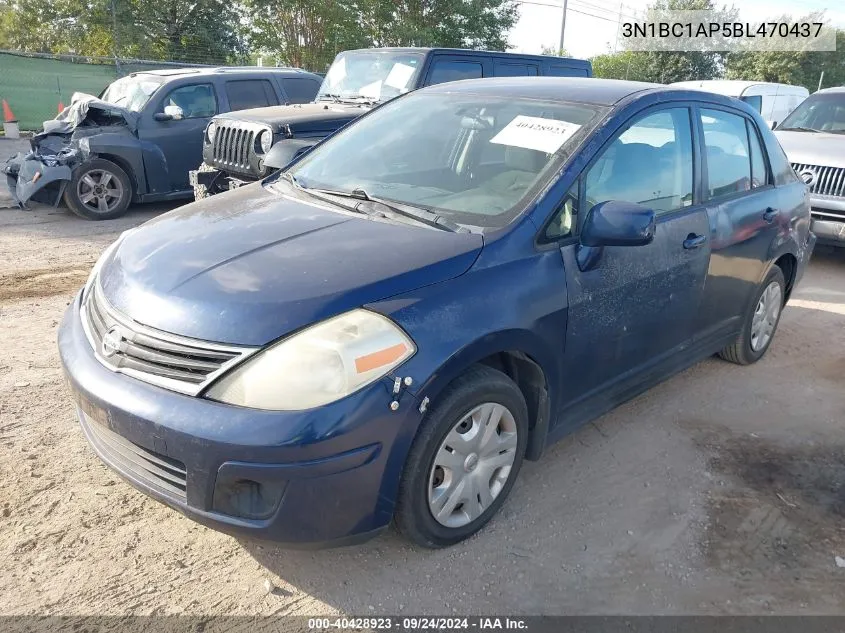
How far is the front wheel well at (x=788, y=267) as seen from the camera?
465 cm

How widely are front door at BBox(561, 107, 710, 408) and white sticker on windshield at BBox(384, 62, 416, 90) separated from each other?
→ 458 cm

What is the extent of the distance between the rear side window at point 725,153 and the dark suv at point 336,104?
13.7ft

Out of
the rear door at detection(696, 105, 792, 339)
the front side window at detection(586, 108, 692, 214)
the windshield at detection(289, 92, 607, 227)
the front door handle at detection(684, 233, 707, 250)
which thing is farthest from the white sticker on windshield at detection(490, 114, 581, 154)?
the rear door at detection(696, 105, 792, 339)

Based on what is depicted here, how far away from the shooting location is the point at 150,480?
235cm

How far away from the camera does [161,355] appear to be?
7.44 feet

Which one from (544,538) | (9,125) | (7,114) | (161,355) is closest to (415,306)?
(161,355)

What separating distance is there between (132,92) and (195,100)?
95 cm

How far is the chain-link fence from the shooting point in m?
16.4

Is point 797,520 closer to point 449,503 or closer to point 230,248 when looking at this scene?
point 449,503

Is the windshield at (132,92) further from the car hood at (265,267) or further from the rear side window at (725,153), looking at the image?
the rear side window at (725,153)

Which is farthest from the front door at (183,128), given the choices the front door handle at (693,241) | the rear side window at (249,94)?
the front door handle at (693,241)

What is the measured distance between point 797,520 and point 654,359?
0.96 m

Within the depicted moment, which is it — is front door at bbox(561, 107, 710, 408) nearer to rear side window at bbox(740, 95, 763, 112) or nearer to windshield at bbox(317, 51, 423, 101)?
windshield at bbox(317, 51, 423, 101)

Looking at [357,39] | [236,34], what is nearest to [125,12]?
[236,34]
